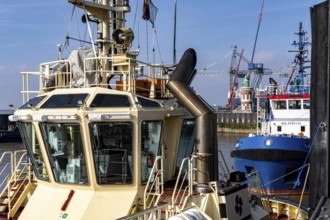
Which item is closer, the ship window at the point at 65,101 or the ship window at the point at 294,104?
the ship window at the point at 65,101

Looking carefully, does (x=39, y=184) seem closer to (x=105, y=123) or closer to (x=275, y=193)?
(x=105, y=123)

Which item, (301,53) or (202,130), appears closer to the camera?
(202,130)

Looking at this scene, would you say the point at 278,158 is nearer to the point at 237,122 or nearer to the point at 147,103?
the point at 147,103

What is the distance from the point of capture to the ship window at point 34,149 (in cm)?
948

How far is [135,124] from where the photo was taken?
335 inches

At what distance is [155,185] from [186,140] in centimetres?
176

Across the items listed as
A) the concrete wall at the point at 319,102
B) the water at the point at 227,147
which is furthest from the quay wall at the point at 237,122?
the concrete wall at the point at 319,102

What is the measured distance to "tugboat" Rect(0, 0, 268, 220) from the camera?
8.49 metres

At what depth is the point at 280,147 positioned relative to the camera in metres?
23.6

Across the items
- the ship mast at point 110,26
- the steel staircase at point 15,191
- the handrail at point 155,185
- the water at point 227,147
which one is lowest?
the water at point 227,147

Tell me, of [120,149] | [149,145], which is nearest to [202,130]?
[149,145]

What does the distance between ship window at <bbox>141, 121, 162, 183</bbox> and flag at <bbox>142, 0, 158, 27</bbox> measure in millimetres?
4244

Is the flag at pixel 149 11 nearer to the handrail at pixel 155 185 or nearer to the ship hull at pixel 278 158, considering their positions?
the handrail at pixel 155 185

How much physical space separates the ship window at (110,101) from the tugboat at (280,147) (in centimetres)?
1265
